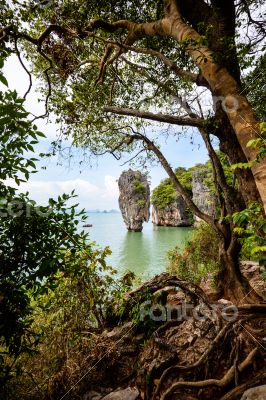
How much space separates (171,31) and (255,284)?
7630 millimetres

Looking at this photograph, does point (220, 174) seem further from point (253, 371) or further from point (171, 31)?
point (253, 371)

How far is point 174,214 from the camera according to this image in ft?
207

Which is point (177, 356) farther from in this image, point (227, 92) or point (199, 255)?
point (199, 255)

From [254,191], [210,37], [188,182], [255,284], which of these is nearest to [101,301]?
[254,191]

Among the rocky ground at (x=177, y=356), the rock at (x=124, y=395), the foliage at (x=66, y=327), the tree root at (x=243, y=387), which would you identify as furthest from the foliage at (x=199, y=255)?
the tree root at (x=243, y=387)

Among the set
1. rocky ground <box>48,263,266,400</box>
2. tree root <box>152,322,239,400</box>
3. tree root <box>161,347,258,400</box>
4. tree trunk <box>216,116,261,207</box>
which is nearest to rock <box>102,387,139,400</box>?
rocky ground <box>48,263,266,400</box>

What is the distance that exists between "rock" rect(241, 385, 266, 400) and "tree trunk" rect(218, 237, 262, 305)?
11.9ft

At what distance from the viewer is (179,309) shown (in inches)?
214

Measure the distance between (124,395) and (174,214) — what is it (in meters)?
60.2

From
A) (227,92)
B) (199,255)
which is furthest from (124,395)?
(199,255)

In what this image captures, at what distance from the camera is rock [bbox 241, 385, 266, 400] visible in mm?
2787

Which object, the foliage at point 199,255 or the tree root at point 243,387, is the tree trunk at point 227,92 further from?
the foliage at point 199,255

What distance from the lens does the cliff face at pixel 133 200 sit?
190 feet

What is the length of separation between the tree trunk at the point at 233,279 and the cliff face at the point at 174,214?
54.3 m
